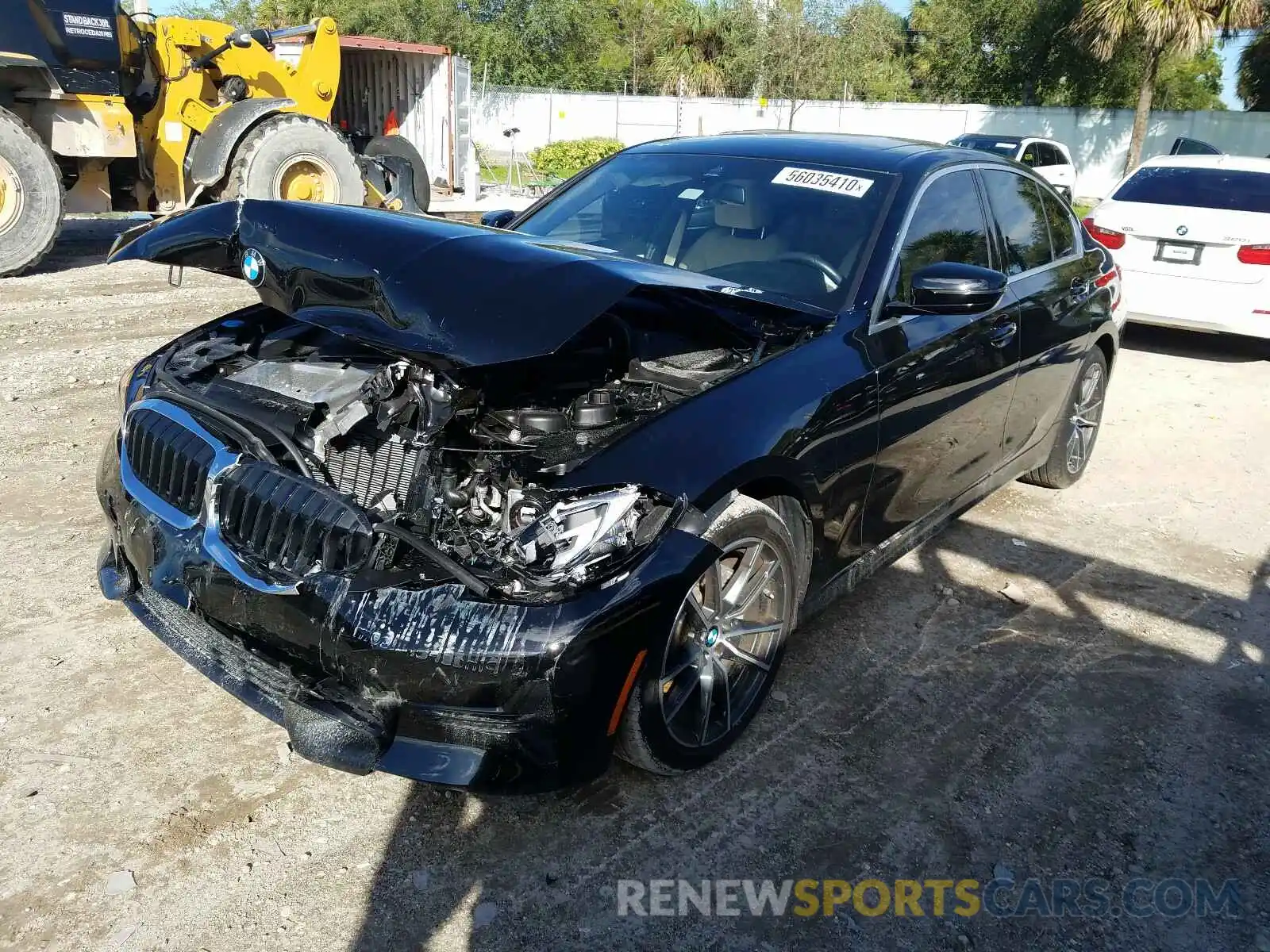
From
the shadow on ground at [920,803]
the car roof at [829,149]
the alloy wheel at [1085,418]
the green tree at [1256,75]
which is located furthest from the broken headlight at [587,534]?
the green tree at [1256,75]

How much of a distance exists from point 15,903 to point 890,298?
123 inches

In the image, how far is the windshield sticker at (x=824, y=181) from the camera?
12.5 feet

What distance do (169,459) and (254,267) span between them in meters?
0.65

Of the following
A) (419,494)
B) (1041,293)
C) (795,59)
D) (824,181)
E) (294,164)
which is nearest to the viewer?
(419,494)

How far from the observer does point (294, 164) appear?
36.0ft

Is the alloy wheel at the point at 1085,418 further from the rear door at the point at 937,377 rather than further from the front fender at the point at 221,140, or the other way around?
the front fender at the point at 221,140

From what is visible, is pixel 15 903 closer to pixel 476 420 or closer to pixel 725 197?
pixel 476 420

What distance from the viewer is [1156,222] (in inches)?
339

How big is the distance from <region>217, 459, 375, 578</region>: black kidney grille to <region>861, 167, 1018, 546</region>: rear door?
1799mm

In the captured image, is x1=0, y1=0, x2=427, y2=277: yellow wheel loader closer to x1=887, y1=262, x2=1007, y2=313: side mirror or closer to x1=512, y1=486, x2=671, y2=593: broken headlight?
x1=887, y1=262, x2=1007, y2=313: side mirror

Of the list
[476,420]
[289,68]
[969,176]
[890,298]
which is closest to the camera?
[476,420]

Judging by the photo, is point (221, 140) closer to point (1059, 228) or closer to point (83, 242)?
point (83, 242)

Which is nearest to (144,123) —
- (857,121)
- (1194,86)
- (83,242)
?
(83,242)

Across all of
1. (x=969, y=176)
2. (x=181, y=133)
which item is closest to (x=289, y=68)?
(x=181, y=133)
